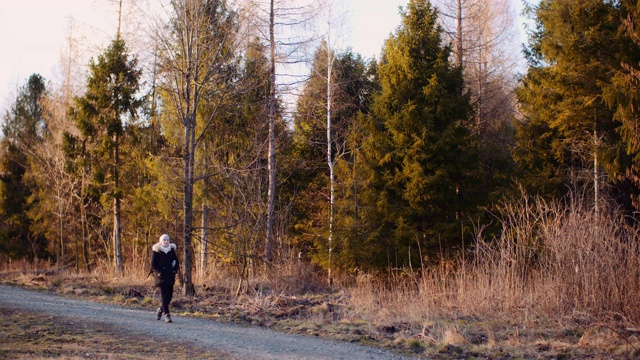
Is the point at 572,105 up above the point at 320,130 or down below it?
below

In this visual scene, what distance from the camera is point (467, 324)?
11.3 metres

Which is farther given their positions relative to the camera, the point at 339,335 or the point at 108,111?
the point at 108,111

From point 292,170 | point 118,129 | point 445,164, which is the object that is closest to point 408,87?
point 445,164

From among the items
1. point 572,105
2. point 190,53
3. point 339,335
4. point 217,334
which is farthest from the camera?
point 572,105

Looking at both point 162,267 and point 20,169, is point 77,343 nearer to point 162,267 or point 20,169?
point 162,267

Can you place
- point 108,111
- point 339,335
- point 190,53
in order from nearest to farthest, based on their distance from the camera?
point 339,335 < point 190,53 < point 108,111

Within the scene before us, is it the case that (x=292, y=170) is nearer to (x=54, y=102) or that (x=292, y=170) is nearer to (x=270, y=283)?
(x=270, y=283)

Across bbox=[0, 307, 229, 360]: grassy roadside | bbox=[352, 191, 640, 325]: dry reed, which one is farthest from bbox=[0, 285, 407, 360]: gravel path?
bbox=[352, 191, 640, 325]: dry reed

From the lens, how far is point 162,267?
12516 mm

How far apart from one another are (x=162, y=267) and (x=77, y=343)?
2.89 m

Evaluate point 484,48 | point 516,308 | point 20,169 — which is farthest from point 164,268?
point 20,169

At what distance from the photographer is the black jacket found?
12.5 meters

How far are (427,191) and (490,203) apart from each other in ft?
9.13

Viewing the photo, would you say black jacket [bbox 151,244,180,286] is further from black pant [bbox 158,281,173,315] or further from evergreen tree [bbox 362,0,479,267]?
evergreen tree [bbox 362,0,479,267]
